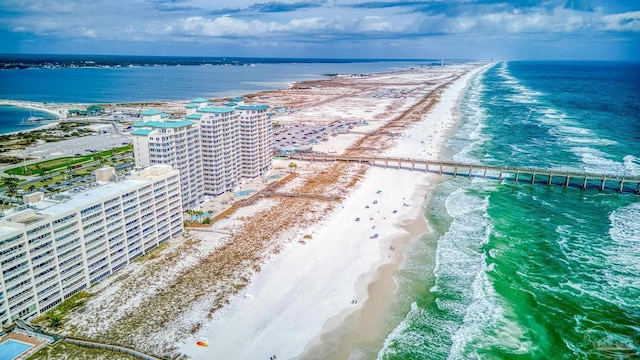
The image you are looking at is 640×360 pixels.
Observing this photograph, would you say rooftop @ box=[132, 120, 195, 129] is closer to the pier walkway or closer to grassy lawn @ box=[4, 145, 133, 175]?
the pier walkway

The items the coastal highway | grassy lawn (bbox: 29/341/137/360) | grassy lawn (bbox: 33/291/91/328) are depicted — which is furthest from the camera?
the coastal highway

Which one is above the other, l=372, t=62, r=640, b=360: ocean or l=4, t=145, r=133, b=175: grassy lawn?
l=4, t=145, r=133, b=175: grassy lawn

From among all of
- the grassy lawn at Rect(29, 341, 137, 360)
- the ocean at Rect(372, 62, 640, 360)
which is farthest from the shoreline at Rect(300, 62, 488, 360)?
the grassy lawn at Rect(29, 341, 137, 360)

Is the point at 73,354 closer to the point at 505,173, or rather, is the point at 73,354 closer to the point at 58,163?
the point at 58,163

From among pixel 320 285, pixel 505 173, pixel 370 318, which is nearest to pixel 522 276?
pixel 370 318

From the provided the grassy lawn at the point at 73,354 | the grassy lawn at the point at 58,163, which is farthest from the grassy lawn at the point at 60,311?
the grassy lawn at the point at 58,163

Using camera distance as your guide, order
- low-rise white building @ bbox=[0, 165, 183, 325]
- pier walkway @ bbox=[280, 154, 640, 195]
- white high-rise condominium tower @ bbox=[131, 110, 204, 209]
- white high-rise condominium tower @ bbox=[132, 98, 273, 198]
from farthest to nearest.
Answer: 1. pier walkway @ bbox=[280, 154, 640, 195]
2. white high-rise condominium tower @ bbox=[132, 98, 273, 198]
3. white high-rise condominium tower @ bbox=[131, 110, 204, 209]
4. low-rise white building @ bbox=[0, 165, 183, 325]

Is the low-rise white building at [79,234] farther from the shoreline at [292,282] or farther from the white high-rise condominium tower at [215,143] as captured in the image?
the white high-rise condominium tower at [215,143]
